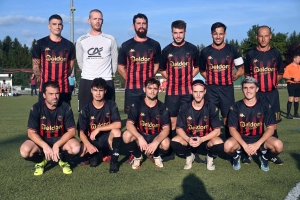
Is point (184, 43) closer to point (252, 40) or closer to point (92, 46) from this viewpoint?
point (92, 46)

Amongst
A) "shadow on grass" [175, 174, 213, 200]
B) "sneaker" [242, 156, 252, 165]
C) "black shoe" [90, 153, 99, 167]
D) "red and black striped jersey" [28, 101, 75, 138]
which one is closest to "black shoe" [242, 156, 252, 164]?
"sneaker" [242, 156, 252, 165]

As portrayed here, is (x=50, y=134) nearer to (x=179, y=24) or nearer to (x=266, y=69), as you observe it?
(x=179, y=24)

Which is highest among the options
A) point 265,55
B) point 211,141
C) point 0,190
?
point 265,55

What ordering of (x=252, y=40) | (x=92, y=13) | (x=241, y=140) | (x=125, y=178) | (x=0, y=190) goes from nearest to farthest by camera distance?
(x=0, y=190) < (x=125, y=178) < (x=241, y=140) < (x=92, y=13) < (x=252, y=40)

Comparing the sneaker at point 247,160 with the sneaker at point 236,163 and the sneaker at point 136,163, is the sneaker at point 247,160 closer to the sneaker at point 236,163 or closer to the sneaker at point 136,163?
the sneaker at point 236,163

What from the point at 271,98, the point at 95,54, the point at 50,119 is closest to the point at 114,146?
the point at 50,119

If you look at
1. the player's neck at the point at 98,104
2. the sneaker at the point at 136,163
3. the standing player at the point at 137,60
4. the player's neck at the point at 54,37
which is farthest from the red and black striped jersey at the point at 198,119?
the player's neck at the point at 54,37

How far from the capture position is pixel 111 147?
5.21 metres

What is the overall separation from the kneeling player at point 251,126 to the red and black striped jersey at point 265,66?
0.56m

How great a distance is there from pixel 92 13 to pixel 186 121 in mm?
2233

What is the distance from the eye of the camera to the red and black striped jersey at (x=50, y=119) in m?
5.01

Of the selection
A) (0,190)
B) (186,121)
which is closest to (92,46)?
(186,121)

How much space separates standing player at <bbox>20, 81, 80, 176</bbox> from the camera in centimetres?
479

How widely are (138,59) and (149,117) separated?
1.02 m
